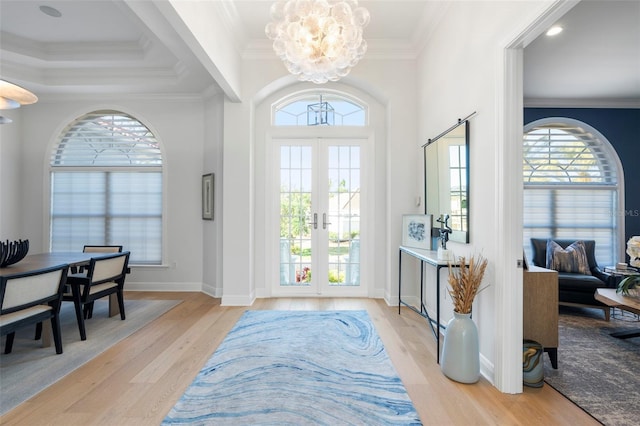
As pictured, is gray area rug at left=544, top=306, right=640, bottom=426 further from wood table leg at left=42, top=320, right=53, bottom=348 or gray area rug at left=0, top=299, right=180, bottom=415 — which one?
wood table leg at left=42, top=320, right=53, bottom=348

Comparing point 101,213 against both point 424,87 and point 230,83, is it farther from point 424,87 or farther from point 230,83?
point 424,87

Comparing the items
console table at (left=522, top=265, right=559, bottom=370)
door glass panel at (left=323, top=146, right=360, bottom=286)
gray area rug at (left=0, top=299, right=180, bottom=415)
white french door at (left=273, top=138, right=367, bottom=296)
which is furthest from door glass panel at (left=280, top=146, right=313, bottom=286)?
console table at (left=522, top=265, right=559, bottom=370)

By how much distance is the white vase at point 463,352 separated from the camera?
7.27 feet

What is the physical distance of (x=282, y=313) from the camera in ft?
12.2

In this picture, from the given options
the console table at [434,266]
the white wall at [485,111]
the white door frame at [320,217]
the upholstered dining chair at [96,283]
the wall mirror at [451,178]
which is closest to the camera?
the white wall at [485,111]

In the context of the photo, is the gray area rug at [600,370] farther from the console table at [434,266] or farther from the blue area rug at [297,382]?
the blue area rug at [297,382]

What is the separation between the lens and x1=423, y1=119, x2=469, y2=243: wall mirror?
2.67 meters

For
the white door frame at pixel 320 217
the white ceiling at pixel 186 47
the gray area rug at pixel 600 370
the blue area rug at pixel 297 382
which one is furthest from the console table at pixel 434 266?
the white ceiling at pixel 186 47

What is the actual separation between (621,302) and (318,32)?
12.0 ft

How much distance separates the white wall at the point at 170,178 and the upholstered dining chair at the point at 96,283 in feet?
4.27

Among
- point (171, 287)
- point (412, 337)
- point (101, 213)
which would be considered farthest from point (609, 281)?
point (101, 213)

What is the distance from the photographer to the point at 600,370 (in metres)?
2.41

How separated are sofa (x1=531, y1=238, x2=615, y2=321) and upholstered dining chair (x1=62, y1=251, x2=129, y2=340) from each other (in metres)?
5.34

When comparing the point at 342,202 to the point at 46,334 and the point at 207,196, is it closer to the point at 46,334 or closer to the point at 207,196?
the point at 207,196
